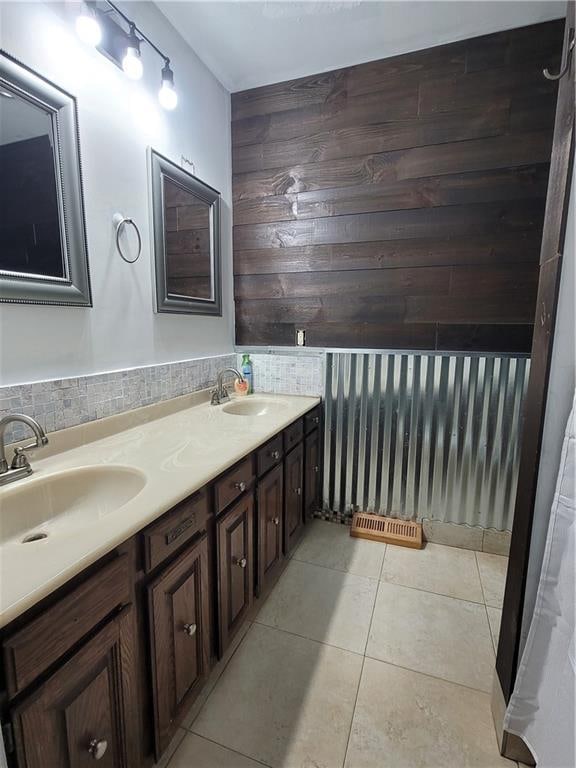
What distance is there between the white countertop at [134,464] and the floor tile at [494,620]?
1255 mm

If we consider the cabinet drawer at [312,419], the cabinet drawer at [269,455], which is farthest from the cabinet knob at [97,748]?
the cabinet drawer at [312,419]

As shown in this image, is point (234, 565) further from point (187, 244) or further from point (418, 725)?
point (187, 244)

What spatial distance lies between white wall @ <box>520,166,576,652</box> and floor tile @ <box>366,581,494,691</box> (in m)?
0.49

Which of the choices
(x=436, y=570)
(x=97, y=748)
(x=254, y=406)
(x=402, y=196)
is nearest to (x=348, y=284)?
(x=402, y=196)

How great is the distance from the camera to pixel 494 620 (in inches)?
62.4

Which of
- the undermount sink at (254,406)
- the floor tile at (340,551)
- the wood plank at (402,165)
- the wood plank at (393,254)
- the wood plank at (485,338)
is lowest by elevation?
the floor tile at (340,551)

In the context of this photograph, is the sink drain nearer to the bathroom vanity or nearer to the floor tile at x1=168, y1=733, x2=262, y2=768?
the bathroom vanity

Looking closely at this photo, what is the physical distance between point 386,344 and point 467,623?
1.39 metres

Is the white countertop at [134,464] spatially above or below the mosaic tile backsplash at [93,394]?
below

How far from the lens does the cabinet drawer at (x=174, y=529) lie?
2.84ft

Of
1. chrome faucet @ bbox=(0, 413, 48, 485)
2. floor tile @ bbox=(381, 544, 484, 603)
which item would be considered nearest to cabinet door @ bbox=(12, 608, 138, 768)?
chrome faucet @ bbox=(0, 413, 48, 485)

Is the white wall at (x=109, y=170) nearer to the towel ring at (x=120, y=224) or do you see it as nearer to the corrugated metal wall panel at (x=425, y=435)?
the towel ring at (x=120, y=224)

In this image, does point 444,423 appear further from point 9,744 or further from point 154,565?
point 9,744

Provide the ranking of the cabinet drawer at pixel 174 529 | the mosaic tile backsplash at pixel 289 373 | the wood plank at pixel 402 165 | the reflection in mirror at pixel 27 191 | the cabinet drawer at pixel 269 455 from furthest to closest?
the mosaic tile backsplash at pixel 289 373 < the wood plank at pixel 402 165 < the cabinet drawer at pixel 269 455 < the reflection in mirror at pixel 27 191 < the cabinet drawer at pixel 174 529
